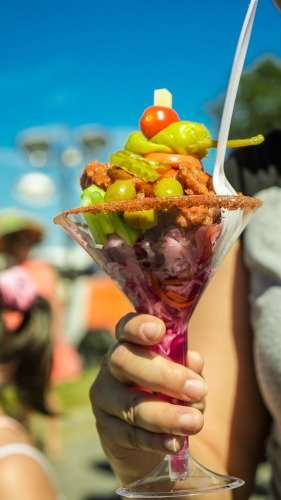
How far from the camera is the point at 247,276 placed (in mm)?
1883

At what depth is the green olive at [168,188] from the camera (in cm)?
128

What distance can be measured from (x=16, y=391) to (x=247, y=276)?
3.05 metres

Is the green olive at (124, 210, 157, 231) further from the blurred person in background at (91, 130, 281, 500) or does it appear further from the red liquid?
the blurred person in background at (91, 130, 281, 500)

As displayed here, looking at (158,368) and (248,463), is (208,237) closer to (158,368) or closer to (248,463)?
(158,368)

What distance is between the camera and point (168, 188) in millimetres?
1284

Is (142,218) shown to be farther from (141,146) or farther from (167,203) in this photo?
(141,146)

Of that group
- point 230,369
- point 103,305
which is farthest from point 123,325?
point 103,305

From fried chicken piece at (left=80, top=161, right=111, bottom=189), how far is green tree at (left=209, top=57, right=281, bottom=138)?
599 inches

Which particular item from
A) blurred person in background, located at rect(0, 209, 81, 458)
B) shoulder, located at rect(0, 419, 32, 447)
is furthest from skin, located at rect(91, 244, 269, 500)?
blurred person in background, located at rect(0, 209, 81, 458)

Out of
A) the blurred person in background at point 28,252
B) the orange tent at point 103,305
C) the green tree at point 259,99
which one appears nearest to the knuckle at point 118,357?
the blurred person in background at point 28,252

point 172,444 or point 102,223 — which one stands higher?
point 102,223

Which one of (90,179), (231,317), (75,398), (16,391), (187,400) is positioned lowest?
(75,398)

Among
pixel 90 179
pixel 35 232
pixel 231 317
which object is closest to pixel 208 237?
pixel 90 179

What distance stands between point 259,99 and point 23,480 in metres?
15.7
